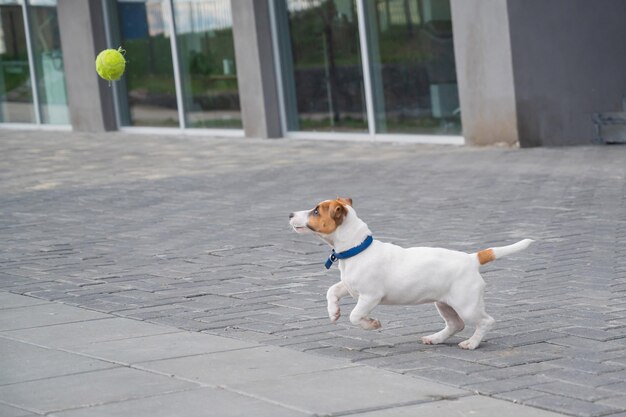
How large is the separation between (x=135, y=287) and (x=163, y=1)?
13.2 m

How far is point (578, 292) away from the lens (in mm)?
7234

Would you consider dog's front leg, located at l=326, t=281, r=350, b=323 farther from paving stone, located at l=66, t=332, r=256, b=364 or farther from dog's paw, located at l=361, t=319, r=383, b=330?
paving stone, located at l=66, t=332, r=256, b=364

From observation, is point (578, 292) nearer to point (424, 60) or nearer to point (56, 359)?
point (56, 359)

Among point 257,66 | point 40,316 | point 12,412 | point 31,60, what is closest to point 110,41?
point 31,60

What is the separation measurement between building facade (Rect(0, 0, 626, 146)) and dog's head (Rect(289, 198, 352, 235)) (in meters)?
9.21

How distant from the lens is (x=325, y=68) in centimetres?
1803

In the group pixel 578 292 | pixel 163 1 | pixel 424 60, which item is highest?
pixel 163 1

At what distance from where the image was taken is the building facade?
49.4ft

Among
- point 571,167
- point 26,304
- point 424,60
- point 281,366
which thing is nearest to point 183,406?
point 281,366

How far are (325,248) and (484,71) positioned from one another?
21.2 ft

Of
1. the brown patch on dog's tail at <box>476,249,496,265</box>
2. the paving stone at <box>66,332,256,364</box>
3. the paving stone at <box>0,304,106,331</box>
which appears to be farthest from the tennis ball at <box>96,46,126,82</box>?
the brown patch on dog's tail at <box>476,249,496,265</box>

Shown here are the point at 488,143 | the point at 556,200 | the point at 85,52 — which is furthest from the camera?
the point at 85,52

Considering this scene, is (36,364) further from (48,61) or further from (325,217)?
(48,61)

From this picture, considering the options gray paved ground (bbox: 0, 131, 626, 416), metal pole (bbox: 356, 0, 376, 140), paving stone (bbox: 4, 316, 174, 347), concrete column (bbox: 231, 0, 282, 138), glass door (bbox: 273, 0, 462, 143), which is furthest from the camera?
concrete column (bbox: 231, 0, 282, 138)
